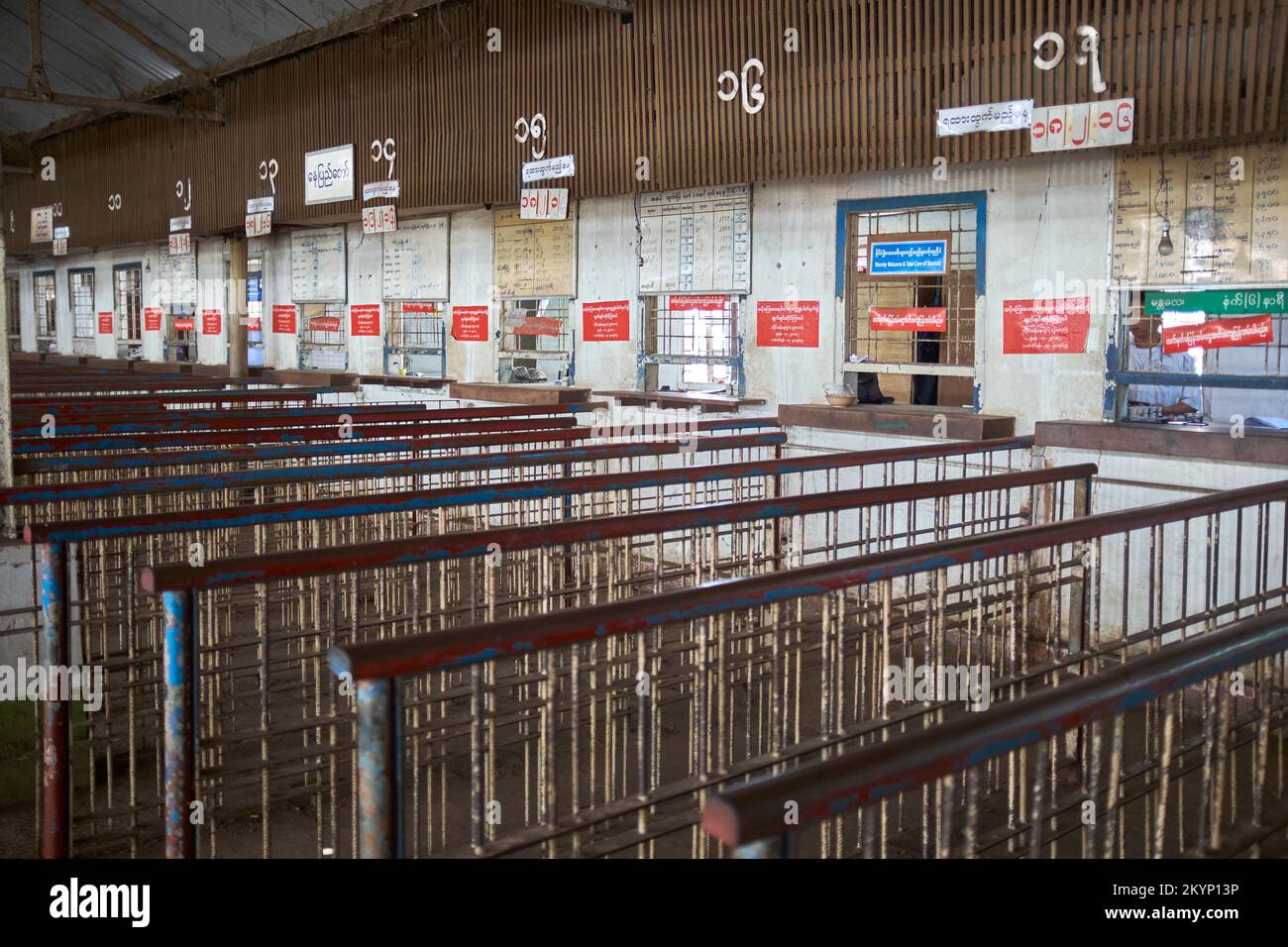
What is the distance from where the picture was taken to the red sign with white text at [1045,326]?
6.82m

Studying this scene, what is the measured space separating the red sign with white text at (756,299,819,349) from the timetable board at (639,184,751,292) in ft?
0.87

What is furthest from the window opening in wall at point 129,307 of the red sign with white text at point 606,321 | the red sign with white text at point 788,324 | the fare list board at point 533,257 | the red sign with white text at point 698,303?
the red sign with white text at point 788,324

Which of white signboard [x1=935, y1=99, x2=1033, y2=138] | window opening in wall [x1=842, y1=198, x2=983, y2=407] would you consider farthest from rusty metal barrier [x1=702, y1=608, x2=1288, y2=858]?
window opening in wall [x1=842, y1=198, x2=983, y2=407]

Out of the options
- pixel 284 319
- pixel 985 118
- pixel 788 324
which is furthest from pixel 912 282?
pixel 284 319

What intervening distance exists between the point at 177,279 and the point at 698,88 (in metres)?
11.0

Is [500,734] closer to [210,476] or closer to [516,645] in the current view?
[210,476]

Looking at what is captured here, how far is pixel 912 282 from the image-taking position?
8.11 m

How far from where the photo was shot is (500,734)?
18.0 ft

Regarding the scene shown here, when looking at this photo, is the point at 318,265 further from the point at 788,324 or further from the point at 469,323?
the point at 788,324

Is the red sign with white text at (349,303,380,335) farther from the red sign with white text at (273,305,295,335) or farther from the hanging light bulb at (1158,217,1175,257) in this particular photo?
the hanging light bulb at (1158,217,1175,257)

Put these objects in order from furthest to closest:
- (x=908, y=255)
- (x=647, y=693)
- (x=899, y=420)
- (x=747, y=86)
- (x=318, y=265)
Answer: (x=318, y=265)
(x=747, y=86)
(x=908, y=255)
(x=899, y=420)
(x=647, y=693)
